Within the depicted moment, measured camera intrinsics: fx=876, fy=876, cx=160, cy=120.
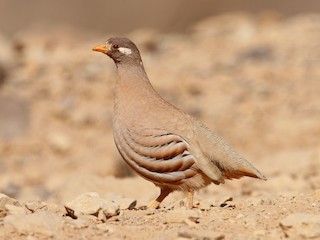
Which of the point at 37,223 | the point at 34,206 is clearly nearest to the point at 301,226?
the point at 37,223

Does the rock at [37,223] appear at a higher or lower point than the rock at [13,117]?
lower

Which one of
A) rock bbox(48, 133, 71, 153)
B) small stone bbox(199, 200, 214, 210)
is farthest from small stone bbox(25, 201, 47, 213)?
rock bbox(48, 133, 71, 153)

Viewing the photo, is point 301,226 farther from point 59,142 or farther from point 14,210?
point 59,142

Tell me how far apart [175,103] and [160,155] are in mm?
9256

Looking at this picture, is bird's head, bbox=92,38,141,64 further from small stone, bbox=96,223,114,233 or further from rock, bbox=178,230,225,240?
rock, bbox=178,230,225,240

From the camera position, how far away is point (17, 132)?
52.9 ft

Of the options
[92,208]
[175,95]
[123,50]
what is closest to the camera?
[92,208]

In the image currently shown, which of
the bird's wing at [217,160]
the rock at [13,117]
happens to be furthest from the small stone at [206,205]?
the rock at [13,117]

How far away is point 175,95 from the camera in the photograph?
17.2m

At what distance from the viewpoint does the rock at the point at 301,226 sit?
5973 mm

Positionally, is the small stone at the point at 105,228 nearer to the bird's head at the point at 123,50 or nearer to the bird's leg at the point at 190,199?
the bird's leg at the point at 190,199

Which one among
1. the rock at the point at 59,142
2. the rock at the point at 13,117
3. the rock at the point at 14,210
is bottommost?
the rock at the point at 14,210

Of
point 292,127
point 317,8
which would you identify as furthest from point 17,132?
point 317,8

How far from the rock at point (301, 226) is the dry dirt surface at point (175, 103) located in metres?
1.74
